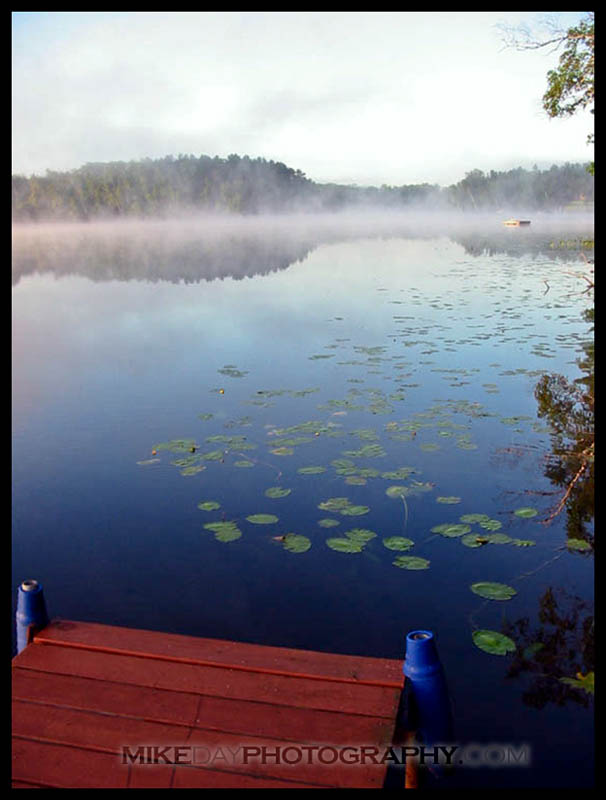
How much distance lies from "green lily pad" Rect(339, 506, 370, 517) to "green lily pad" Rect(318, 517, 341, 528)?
110mm

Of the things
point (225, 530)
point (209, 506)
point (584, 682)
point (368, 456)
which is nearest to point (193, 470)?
point (209, 506)

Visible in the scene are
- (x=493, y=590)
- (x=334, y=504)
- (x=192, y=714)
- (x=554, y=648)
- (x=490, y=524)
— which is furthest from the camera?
(x=334, y=504)

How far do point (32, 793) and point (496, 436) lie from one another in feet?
15.3

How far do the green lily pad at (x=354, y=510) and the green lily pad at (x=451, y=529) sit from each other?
0.48m

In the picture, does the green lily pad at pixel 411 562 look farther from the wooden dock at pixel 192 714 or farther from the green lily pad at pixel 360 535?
the wooden dock at pixel 192 714

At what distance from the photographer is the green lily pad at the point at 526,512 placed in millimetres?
4453

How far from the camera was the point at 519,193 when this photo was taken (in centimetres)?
9856

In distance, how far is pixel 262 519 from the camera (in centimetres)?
444

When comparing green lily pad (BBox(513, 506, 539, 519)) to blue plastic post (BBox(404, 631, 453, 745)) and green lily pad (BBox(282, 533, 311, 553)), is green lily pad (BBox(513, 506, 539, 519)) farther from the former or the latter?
blue plastic post (BBox(404, 631, 453, 745))

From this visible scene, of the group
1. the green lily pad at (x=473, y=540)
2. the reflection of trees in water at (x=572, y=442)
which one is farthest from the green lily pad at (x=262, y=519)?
the reflection of trees in water at (x=572, y=442)

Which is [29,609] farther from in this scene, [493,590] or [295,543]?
[493,590]

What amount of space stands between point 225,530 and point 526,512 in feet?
6.52
